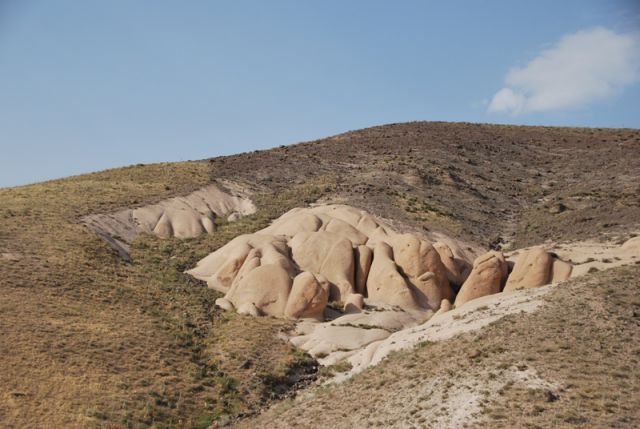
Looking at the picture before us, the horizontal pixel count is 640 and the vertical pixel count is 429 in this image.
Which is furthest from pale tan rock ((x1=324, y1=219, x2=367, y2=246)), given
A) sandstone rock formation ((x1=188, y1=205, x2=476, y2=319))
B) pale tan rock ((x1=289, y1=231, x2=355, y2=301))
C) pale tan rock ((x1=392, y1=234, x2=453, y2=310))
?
pale tan rock ((x1=392, y1=234, x2=453, y2=310))

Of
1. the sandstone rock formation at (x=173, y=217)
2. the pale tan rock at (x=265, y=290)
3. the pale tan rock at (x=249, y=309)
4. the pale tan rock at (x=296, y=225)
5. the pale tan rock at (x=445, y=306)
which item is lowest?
the pale tan rock at (x=445, y=306)

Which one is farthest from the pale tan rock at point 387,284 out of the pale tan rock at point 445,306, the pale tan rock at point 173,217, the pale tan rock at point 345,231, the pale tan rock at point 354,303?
the pale tan rock at point 173,217

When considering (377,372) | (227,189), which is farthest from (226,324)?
(227,189)

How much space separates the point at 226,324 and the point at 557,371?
69.2 feet

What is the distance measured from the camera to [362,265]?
44375 millimetres

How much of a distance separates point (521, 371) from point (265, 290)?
20.6 metres

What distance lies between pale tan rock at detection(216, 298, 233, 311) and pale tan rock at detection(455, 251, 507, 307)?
14.9 metres

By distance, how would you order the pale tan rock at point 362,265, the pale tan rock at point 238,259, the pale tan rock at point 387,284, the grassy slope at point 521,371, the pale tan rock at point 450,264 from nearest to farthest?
1. the grassy slope at point 521,371
2. the pale tan rock at point 387,284
3. the pale tan rock at point 238,259
4. the pale tan rock at point 362,265
5. the pale tan rock at point 450,264

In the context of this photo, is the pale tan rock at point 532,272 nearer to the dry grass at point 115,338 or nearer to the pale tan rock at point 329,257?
the pale tan rock at point 329,257

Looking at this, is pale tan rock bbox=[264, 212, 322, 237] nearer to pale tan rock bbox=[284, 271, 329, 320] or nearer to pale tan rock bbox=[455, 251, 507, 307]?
pale tan rock bbox=[284, 271, 329, 320]

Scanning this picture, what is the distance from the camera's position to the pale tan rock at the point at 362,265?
143 feet

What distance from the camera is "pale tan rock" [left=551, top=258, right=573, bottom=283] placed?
133 feet

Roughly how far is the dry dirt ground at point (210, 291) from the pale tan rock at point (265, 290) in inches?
67.4

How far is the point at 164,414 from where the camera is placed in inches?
1089
